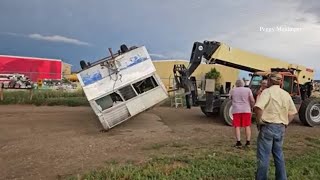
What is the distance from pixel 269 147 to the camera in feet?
20.5

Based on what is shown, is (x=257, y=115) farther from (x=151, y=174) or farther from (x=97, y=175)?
(x=97, y=175)

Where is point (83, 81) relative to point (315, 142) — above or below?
above

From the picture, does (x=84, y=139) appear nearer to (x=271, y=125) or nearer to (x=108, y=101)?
(x=108, y=101)

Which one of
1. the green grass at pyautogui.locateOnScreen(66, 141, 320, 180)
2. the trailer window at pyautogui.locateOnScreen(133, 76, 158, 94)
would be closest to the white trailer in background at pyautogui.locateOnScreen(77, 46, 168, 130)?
the trailer window at pyautogui.locateOnScreen(133, 76, 158, 94)

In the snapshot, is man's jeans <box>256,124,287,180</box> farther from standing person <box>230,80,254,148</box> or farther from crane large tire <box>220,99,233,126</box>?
crane large tire <box>220,99,233,126</box>

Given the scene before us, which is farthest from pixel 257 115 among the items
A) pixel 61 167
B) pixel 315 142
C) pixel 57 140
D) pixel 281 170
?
pixel 57 140

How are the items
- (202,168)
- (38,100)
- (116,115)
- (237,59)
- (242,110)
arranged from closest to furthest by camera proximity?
(202,168)
(242,110)
(116,115)
(237,59)
(38,100)

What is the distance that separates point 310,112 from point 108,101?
7752mm

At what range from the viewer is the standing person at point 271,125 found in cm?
627

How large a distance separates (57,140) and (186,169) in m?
5.37

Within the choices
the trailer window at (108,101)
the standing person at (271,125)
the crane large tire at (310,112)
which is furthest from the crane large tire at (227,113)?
the standing person at (271,125)

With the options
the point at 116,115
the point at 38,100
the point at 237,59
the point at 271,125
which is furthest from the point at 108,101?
the point at 38,100

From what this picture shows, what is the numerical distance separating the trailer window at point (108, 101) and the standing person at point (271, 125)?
7484 millimetres

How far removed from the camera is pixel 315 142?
11.1m
